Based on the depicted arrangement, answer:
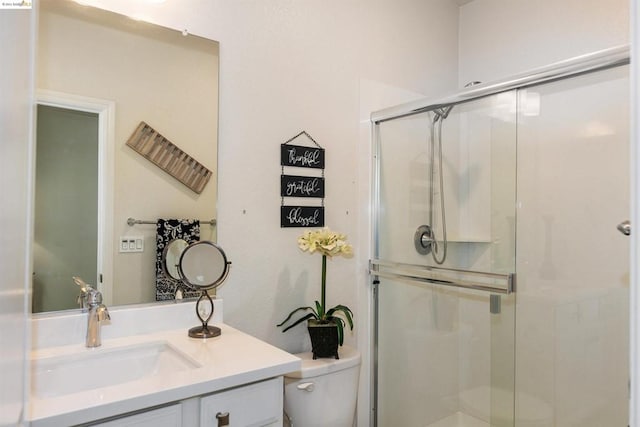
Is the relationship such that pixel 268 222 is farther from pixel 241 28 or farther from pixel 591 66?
pixel 591 66

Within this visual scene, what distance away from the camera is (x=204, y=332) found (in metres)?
1.42

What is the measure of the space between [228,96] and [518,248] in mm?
1291

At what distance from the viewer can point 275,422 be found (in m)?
1.19

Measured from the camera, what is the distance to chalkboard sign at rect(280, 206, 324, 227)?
1.82 meters

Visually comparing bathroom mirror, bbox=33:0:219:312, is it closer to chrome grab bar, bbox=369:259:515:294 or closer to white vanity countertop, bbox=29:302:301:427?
white vanity countertop, bbox=29:302:301:427

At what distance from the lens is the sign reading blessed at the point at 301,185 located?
1.82 m

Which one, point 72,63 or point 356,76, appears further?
point 356,76

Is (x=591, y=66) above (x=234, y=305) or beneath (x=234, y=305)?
above

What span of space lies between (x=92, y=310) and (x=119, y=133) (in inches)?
23.1

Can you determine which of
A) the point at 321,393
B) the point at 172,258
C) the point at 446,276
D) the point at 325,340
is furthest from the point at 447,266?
the point at 172,258

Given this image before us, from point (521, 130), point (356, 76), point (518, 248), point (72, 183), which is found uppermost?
point (356, 76)

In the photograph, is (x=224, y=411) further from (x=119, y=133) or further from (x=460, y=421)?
(x=460, y=421)

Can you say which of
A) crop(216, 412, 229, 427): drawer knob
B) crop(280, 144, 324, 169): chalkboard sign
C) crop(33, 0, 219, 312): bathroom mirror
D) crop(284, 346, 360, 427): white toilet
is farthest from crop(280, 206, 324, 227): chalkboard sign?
crop(216, 412, 229, 427): drawer knob

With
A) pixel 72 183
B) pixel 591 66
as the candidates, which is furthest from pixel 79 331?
pixel 591 66
